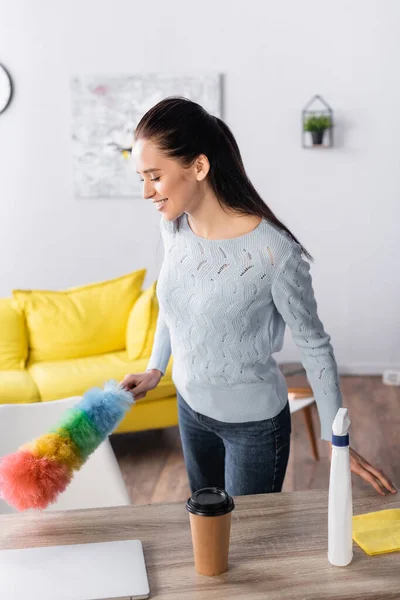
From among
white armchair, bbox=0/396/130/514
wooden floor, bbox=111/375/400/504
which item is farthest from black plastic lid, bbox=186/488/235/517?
wooden floor, bbox=111/375/400/504

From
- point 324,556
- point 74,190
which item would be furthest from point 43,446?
point 74,190

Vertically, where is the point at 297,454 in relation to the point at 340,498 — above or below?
below

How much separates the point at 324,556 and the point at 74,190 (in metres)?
3.83

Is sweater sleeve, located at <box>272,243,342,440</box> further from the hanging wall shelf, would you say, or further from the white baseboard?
the white baseboard

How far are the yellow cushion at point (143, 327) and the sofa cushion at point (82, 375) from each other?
49mm

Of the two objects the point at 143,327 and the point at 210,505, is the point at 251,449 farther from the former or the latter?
the point at 143,327

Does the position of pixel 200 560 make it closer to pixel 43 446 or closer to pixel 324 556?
pixel 324 556

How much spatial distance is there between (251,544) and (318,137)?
11.7 feet

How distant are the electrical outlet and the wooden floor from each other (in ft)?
0.94

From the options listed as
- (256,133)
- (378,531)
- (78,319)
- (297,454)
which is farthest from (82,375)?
(378,531)

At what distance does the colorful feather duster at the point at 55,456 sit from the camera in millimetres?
1308

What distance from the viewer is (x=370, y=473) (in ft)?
4.66

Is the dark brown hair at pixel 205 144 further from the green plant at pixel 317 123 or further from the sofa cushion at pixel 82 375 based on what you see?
the green plant at pixel 317 123

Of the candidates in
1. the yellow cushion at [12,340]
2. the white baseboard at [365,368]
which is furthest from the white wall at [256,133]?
the yellow cushion at [12,340]
